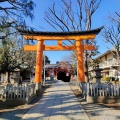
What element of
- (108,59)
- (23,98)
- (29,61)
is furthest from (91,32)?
(108,59)

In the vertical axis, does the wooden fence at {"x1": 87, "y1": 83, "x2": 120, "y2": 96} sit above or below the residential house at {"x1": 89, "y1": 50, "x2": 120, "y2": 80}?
below

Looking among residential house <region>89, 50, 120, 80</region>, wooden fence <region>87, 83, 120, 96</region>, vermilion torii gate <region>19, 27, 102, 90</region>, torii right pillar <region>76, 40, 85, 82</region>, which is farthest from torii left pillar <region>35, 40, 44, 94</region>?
residential house <region>89, 50, 120, 80</region>

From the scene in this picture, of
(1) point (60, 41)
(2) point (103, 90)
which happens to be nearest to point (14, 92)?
(2) point (103, 90)

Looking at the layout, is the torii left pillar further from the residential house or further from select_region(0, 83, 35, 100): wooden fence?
the residential house

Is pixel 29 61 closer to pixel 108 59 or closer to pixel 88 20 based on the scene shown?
pixel 88 20

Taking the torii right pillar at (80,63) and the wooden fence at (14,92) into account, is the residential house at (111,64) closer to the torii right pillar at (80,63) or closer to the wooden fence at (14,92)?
the torii right pillar at (80,63)

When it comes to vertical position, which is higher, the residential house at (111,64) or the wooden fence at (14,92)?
the residential house at (111,64)

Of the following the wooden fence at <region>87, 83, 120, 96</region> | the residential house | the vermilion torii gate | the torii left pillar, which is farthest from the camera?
the residential house

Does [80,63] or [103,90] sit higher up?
[80,63]

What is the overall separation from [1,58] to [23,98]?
13.4m

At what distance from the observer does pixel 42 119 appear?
725cm

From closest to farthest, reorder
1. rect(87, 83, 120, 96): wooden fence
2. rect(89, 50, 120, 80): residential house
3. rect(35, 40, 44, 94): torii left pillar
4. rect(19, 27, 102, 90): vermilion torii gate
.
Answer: rect(87, 83, 120, 96): wooden fence < rect(35, 40, 44, 94): torii left pillar < rect(19, 27, 102, 90): vermilion torii gate < rect(89, 50, 120, 80): residential house

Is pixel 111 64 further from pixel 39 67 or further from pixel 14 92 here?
pixel 14 92

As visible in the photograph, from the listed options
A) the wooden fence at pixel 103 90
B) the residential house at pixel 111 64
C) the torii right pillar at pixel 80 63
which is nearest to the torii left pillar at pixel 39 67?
the torii right pillar at pixel 80 63
